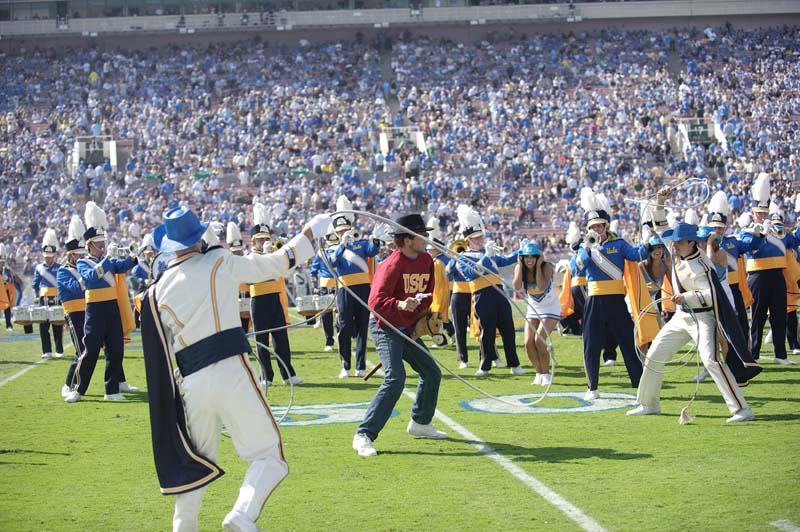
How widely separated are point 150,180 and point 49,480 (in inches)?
1284

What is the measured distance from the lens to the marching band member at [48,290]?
61.3 feet

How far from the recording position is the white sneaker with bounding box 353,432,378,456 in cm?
854

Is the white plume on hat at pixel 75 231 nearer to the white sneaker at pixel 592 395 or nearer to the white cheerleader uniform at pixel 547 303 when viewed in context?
the white cheerleader uniform at pixel 547 303

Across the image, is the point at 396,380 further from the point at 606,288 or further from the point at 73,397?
the point at 73,397

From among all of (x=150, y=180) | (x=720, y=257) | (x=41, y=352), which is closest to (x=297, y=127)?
(x=150, y=180)

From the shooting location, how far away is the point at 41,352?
64.3 ft

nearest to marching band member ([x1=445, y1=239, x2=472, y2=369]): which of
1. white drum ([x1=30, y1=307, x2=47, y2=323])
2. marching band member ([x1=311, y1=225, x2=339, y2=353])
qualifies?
marching band member ([x1=311, y1=225, x2=339, y2=353])

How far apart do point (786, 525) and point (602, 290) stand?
17.1 ft

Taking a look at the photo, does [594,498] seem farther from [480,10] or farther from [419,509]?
[480,10]

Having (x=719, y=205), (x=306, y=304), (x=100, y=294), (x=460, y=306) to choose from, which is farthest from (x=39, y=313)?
(x=719, y=205)

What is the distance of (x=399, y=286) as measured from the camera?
29.2 ft

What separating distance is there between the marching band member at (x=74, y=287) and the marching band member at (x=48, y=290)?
4.86 meters

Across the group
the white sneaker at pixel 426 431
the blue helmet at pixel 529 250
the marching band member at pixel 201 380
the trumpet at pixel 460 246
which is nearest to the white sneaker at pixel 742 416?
the white sneaker at pixel 426 431

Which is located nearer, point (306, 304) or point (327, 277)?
point (327, 277)
